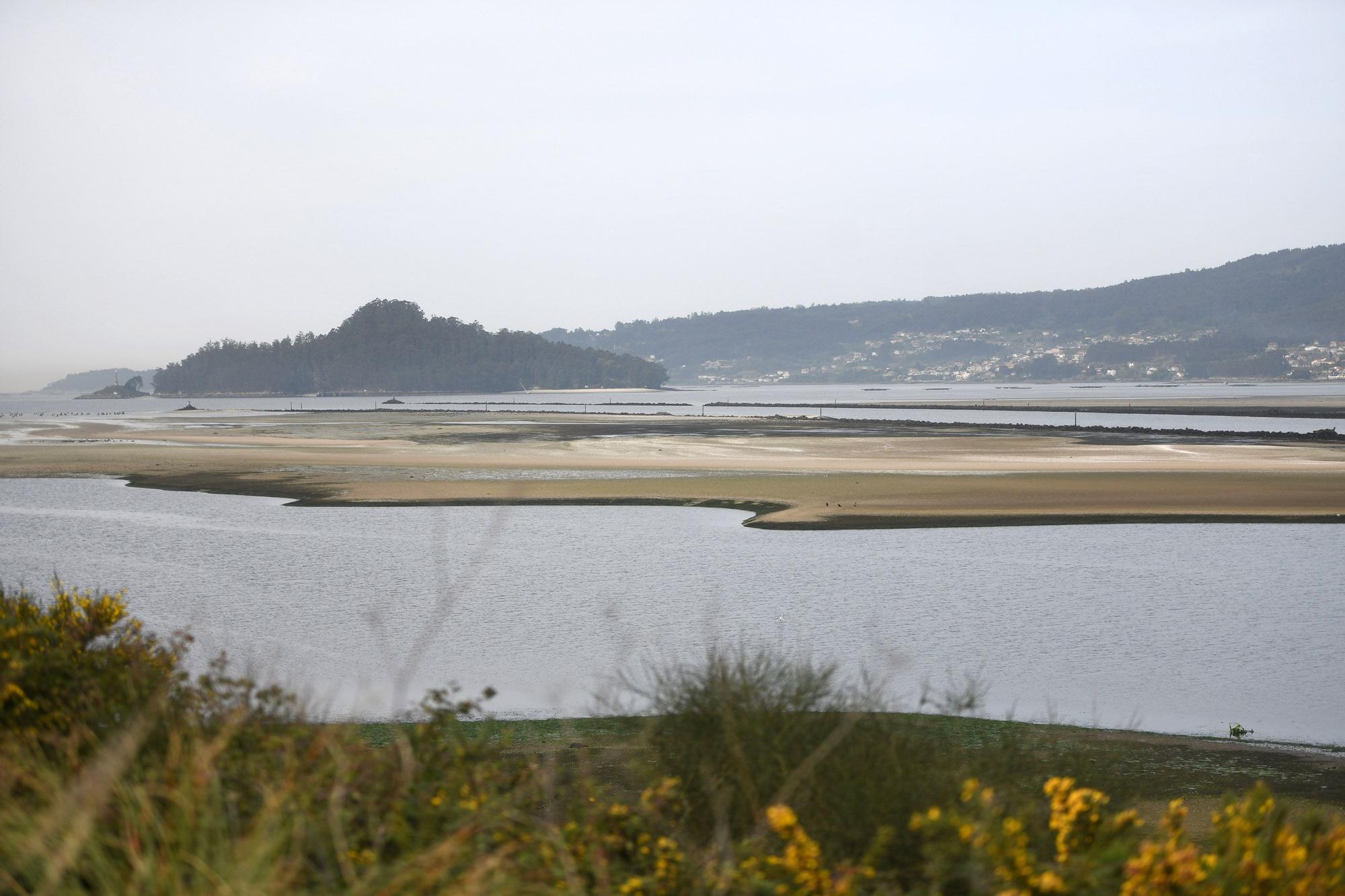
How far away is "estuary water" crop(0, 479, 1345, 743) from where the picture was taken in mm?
14789

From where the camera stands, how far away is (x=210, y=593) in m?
20.8

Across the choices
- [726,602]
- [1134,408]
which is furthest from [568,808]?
[1134,408]

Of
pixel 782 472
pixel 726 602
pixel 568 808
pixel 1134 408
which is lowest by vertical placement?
pixel 1134 408

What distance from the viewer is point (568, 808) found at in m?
6.26

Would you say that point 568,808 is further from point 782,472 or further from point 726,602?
point 782,472

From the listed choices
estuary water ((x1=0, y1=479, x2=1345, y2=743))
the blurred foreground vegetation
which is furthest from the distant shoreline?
the blurred foreground vegetation

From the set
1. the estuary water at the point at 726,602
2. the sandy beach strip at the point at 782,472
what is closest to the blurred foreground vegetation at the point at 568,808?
the estuary water at the point at 726,602

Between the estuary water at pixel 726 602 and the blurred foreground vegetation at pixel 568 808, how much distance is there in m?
3.39

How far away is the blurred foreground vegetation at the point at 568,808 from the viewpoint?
4703mm

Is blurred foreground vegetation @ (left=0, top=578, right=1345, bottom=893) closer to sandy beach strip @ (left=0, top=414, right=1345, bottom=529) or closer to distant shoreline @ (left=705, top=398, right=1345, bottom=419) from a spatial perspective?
sandy beach strip @ (left=0, top=414, right=1345, bottom=529)

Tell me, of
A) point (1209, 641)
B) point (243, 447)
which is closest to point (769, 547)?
point (1209, 641)

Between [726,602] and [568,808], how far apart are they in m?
13.6

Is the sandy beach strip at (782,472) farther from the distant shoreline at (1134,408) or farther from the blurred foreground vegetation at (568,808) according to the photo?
the distant shoreline at (1134,408)

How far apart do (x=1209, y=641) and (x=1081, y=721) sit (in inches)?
202
